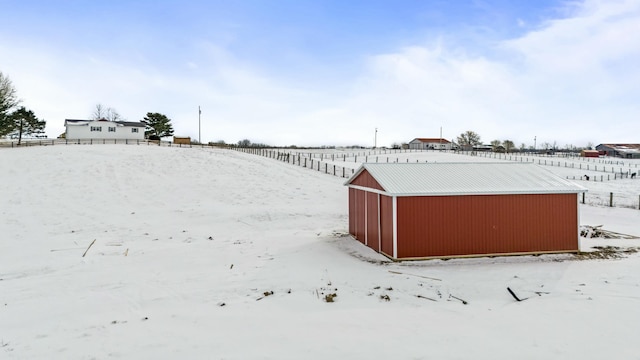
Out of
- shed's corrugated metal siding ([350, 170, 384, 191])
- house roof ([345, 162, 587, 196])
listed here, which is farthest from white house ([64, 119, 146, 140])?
house roof ([345, 162, 587, 196])

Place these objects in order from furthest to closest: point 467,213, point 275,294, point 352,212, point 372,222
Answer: point 352,212 < point 372,222 < point 467,213 < point 275,294

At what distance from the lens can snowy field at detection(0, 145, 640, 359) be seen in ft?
26.0

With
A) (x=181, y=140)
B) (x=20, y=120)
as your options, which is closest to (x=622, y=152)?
(x=181, y=140)

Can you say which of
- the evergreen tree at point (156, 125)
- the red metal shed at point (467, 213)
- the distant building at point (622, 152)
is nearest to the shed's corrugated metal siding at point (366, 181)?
the red metal shed at point (467, 213)

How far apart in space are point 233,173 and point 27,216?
1652cm

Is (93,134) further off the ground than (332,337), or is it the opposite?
(93,134)

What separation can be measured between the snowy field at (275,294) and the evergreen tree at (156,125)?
49880 mm

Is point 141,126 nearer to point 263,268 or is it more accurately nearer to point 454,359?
point 263,268

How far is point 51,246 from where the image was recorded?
1675cm

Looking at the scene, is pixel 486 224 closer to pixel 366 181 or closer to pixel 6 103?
pixel 366 181

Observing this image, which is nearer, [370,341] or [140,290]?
[370,341]

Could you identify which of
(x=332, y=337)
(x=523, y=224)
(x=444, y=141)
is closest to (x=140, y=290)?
(x=332, y=337)

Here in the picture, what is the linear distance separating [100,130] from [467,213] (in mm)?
58039

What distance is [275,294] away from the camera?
35.9ft
